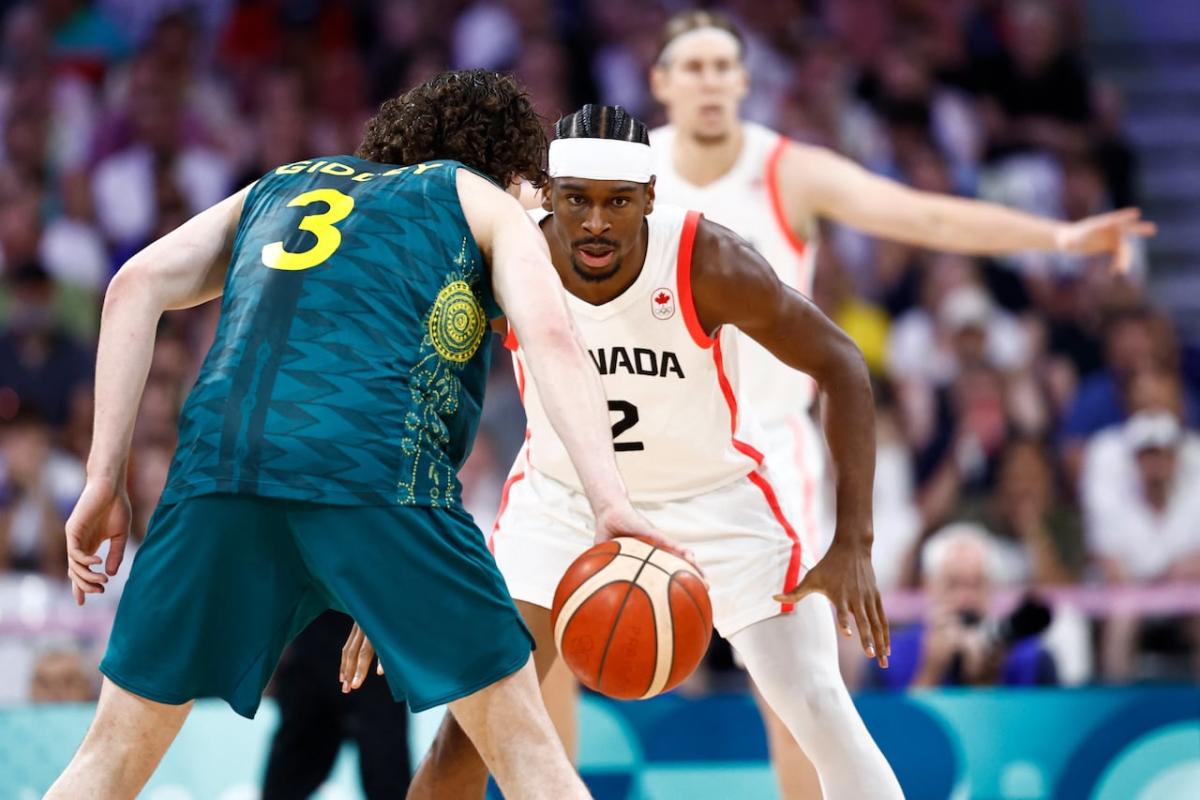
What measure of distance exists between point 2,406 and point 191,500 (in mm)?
6110

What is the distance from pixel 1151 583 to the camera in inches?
334

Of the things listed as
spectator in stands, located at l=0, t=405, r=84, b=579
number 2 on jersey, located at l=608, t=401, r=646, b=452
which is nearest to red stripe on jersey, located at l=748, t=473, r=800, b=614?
number 2 on jersey, located at l=608, t=401, r=646, b=452

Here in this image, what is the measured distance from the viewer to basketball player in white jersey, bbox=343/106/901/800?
14.3ft

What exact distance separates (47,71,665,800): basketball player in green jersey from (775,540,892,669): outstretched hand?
113cm

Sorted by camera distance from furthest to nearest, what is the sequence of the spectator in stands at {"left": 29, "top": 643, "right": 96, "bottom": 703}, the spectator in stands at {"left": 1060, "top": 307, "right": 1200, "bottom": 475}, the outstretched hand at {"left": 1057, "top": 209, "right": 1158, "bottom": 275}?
1. the spectator in stands at {"left": 1060, "top": 307, "right": 1200, "bottom": 475}
2. the spectator in stands at {"left": 29, "top": 643, "right": 96, "bottom": 703}
3. the outstretched hand at {"left": 1057, "top": 209, "right": 1158, "bottom": 275}

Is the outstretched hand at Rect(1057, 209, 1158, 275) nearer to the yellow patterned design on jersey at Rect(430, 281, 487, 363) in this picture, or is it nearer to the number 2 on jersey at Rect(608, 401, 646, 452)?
the number 2 on jersey at Rect(608, 401, 646, 452)

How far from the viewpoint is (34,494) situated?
849cm

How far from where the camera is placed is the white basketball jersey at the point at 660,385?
4.50 metres

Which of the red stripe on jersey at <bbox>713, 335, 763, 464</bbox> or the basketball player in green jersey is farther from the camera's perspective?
the red stripe on jersey at <bbox>713, 335, 763, 464</bbox>

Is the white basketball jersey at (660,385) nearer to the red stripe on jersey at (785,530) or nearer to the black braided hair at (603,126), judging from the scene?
the red stripe on jersey at (785,530)

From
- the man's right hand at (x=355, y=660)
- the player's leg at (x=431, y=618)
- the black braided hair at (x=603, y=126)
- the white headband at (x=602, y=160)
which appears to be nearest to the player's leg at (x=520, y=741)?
the player's leg at (x=431, y=618)

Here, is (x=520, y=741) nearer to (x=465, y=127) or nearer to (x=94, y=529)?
(x=94, y=529)

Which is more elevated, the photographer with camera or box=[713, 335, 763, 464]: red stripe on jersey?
box=[713, 335, 763, 464]: red stripe on jersey

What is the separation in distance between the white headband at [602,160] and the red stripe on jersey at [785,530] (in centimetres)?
94
